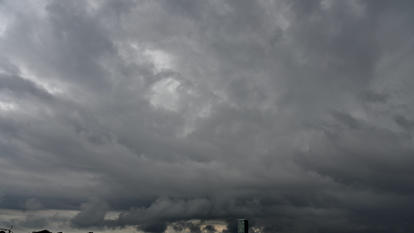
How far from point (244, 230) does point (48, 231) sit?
306 feet

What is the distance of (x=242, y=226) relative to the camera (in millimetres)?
52625

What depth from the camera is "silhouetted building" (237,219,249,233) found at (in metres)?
52.3

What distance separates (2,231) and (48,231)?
11.6 meters

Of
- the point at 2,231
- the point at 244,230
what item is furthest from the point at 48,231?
the point at 244,230

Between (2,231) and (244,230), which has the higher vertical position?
(2,231)

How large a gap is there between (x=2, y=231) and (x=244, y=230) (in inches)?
3794

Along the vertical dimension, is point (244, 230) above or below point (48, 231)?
below

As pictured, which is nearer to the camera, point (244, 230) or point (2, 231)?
point (244, 230)

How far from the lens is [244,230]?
52.2 meters

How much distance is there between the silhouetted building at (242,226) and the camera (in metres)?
52.3

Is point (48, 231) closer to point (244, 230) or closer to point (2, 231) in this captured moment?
point (2, 231)

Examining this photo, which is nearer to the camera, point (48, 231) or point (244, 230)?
point (244, 230)

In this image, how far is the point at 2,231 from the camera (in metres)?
127
